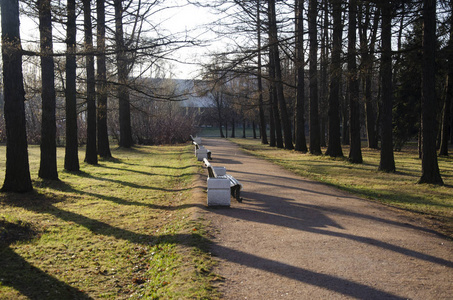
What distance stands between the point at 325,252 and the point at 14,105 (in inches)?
303

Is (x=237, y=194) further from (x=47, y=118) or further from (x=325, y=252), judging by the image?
(x=47, y=118)

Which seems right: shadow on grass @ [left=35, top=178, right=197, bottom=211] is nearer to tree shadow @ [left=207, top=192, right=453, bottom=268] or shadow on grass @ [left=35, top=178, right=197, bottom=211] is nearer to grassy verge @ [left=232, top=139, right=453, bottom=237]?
tree shadow @ [left=207, top=192, right=453, bottom=268]

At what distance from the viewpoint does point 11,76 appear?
9391 millimetres

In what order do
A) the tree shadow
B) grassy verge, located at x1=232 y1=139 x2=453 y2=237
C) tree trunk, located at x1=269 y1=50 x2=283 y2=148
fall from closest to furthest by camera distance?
the tree shadow < grassy verge, located at x1=232 y1=139 x2=453 y2=237 < tree trunk, located at x1=269 y1=50 x2=283 y2=148

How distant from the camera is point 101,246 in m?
6.32

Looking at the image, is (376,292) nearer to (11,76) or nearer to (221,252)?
(221,252)

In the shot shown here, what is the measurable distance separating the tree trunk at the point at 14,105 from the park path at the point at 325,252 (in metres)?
4.69

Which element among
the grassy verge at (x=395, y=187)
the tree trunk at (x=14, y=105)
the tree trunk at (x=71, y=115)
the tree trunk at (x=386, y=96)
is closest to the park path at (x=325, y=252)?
the grassy verge at (x=395, y=187)

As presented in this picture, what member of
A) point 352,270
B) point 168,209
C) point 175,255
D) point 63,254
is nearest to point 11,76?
point 168,209

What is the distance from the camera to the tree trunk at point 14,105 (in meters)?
9.37

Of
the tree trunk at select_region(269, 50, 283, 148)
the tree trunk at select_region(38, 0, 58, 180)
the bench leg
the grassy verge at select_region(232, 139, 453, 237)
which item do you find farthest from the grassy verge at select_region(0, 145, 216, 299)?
the tree trunk at select_region(269, 50, 283, 148)

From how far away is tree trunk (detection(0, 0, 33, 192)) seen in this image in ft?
30.7

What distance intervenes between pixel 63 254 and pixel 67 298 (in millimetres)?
1532

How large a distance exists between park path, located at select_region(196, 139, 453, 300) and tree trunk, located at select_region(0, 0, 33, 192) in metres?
4.69
